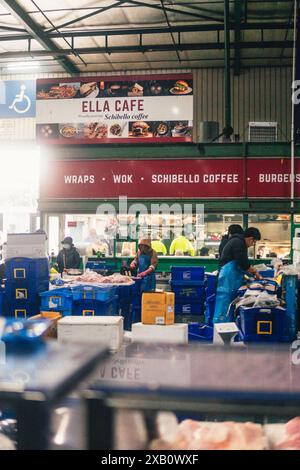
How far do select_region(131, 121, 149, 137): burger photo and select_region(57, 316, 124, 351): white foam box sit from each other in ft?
26.0

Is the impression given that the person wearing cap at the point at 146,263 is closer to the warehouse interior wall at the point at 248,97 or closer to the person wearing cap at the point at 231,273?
the person wearing cap at the point at 231,273

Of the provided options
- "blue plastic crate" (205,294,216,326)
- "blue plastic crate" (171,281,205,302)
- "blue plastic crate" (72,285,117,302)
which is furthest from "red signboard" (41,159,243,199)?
"blue plastic crate" (72,285,117,302)

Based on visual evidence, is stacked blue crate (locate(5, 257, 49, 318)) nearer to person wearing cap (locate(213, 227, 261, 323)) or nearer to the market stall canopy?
person wearing cap (locate(213, 227, 261, 323))

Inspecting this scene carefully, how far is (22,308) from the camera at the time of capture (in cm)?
669

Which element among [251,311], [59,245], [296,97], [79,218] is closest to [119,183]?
[79,218]

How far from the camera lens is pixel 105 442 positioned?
1.64m

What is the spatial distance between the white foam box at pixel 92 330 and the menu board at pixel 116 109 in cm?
786

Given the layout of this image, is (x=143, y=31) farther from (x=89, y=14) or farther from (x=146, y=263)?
(x=146, y=263)

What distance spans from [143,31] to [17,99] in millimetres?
4709

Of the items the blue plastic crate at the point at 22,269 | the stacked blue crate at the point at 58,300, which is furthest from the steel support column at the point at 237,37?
the stacked blue crate at the point at 58,300

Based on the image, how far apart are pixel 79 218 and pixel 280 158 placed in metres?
4.54

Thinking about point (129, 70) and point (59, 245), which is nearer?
point (59, 245)

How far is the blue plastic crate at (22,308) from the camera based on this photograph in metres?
6.67

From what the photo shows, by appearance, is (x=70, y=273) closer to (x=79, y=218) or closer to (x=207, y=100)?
(x=79, y=218)
